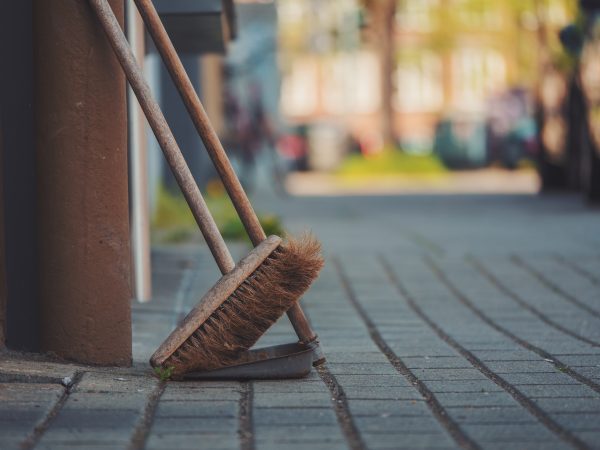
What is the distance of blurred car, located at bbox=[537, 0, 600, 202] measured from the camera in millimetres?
16686

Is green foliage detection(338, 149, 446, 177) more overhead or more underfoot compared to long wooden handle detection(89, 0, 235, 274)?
more underfoot

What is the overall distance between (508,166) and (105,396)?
31.9 metres

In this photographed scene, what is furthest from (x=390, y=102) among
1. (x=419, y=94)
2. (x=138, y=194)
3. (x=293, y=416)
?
(x=293, y=416)

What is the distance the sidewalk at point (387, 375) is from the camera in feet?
13.3

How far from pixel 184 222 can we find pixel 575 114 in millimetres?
8220

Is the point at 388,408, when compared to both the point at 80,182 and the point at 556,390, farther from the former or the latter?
the point at 80,182

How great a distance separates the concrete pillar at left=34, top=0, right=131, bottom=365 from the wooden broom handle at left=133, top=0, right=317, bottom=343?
17cm

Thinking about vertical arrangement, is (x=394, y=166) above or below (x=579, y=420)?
below

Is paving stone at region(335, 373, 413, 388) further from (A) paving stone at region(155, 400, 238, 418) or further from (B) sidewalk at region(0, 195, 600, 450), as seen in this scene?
(A) paving stone at region(155, 400, 238, 418)

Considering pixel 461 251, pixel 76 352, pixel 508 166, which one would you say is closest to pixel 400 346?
pixel 76 352

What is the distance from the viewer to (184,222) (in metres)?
12.1

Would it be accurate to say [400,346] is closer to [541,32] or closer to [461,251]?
[461,251]

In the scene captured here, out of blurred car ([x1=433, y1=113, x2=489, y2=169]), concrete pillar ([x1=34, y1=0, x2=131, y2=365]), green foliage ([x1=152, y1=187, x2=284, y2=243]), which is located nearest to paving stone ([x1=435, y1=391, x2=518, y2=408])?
concrete pillar ([x1=34, y1=0, x2=131, y2=365])

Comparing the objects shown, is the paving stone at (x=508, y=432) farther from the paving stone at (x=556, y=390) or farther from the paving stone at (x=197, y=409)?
the paving stone at (x=197, y=409)
